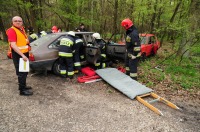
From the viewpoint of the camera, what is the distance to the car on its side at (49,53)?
556cm

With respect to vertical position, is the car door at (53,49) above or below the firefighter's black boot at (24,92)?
above

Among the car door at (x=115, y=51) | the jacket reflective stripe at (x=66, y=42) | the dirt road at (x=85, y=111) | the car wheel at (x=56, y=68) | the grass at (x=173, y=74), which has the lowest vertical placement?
the dirt road at (x=85, y=111)

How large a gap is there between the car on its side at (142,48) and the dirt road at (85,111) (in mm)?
2141

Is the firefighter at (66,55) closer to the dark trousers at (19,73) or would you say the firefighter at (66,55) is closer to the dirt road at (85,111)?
the dirt road at (85,111)

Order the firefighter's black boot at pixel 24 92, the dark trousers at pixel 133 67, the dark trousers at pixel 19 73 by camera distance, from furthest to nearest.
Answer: the dark trousers at pixel 133 67 < the firefighter's black boot at pixel 24 92 < the dark trousers at pixel 19 73

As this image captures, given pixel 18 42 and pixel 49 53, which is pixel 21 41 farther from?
pixel 49 53

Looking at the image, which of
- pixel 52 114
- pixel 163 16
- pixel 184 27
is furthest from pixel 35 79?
pixel 163 16

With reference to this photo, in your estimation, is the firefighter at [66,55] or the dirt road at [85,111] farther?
the firefighter at [66,55]

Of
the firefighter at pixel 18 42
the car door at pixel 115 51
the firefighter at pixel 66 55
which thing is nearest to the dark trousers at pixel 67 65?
→ the firefighter at pixel 66 55

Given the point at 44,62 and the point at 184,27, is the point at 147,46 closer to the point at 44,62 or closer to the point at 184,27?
the point at 184,27

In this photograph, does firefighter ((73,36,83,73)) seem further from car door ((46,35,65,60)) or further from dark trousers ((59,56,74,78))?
car door ((46,35,65,60))

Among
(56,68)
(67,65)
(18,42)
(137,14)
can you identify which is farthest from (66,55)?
(137,14)

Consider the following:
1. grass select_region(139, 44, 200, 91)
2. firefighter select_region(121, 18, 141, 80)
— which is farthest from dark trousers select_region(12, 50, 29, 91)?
grass select_region(139, 44, 200, 91)

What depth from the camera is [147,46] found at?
364 inches
